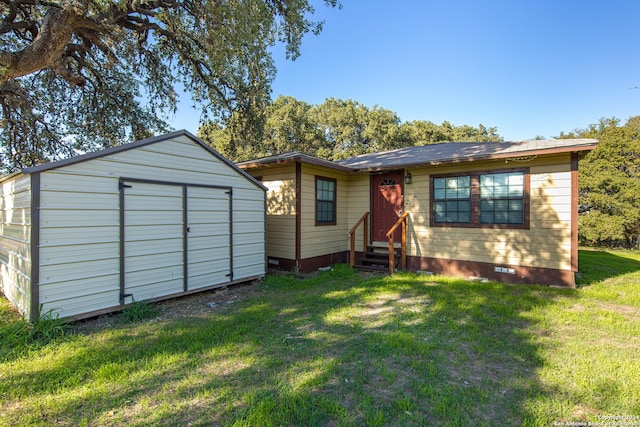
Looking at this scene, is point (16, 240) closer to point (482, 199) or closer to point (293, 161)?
point (293, 161)

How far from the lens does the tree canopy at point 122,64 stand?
5594mm

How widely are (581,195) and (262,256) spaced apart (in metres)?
15.7

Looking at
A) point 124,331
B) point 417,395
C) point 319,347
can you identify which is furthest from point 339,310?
point 124,331

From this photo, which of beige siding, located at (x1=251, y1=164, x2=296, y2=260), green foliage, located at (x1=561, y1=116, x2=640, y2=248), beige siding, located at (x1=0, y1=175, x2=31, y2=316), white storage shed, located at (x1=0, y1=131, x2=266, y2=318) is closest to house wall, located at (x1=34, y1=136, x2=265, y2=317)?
white storage shed, located at (x1=0, y1=131, x2=266, y2=318)

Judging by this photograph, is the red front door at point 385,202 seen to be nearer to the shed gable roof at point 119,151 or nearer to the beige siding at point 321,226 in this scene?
the beige siding at point 321,226

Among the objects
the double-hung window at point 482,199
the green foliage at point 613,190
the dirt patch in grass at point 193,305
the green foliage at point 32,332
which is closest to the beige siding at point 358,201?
the double-hung window at point 482,199

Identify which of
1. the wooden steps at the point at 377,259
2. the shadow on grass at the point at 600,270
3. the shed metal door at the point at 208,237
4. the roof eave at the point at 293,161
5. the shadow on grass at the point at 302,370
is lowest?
the shadow on grass at the point at 302,370

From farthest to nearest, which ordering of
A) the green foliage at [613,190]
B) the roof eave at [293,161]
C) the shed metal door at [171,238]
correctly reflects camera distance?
1. the green foliage at [613,190]
2. the roof eave at [293,161]
3. the shed metal door at [171,238]

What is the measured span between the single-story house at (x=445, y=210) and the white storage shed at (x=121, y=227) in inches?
66.7

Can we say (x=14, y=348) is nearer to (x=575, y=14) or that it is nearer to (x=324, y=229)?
(x=324, y=229)

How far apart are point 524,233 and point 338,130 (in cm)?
1839

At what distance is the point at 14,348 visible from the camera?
10.2ft

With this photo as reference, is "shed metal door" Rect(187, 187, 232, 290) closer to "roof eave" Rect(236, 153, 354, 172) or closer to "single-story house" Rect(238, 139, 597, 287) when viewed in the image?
"roof eave" Rect(236, 153, 354, 172)

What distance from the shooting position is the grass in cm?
214
